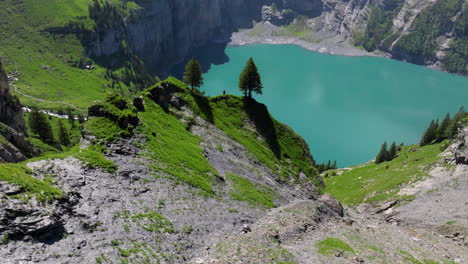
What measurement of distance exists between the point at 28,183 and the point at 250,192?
3228 cm

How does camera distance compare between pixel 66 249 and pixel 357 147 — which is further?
pixel 357 147

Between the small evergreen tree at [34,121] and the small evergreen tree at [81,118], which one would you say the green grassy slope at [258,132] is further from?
the small evergreen tree at [81,118]

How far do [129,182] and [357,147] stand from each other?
15491 cm

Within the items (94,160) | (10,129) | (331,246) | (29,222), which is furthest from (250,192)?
(10,129)

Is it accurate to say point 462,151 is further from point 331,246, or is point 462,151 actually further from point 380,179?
point 331,246

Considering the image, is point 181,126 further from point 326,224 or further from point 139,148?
point 326,224

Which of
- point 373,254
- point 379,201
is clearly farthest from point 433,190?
point 373,254

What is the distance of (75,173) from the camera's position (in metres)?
30.9

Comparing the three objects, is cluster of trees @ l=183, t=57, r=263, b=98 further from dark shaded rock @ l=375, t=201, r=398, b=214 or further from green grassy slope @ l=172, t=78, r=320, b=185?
dark shaded rock @ l=375, t=201, r=398, b=214

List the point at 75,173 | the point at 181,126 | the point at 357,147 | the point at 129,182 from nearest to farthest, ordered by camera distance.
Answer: the point at 75,173 < the point at 129,182 < the point at 181,126 < the point at 357,147

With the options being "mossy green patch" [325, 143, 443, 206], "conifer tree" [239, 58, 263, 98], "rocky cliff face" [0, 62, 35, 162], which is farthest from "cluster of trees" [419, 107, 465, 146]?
"rocky cliff face" [0, 62, 35, 162]

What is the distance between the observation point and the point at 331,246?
37719mm

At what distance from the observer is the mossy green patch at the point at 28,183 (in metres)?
24.1

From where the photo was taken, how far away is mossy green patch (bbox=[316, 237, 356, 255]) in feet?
119
